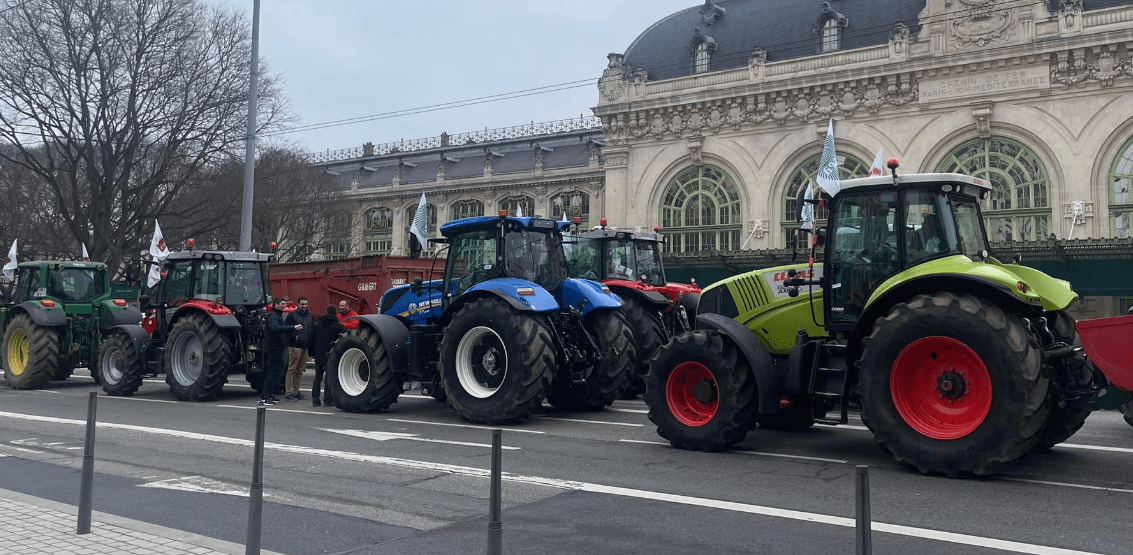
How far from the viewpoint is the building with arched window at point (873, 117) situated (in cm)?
3156

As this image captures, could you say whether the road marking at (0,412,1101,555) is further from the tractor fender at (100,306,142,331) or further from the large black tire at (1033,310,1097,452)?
the tractor fender at (100,306,142,331)

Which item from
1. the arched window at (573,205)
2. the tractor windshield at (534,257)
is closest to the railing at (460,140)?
the arched window at (573,205)

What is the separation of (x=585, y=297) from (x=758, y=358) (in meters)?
3.85

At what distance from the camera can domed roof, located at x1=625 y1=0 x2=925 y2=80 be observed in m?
38.4

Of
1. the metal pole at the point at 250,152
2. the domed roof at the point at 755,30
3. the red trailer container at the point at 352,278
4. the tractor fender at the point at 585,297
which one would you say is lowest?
the tractor fender at the point at 585,297

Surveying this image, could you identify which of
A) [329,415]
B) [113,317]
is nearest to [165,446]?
[329,415]

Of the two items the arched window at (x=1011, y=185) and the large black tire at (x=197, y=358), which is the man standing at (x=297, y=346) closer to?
the large black tire at (x=197, y=358)

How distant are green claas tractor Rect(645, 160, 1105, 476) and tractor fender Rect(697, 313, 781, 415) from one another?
0.02 m

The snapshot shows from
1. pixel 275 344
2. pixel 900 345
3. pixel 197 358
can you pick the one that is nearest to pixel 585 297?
pixel 900 345

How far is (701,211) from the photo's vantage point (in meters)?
41.6

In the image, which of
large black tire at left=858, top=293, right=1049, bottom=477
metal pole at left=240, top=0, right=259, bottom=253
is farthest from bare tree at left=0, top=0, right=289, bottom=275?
large black tire at left=858, top=293, right=1049, bottom=477

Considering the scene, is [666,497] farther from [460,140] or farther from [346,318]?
[460,140]

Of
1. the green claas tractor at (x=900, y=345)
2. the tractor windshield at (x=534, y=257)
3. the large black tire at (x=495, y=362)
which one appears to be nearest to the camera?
the green claas tractor at (x=900, y=345)

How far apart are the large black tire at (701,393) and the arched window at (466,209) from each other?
52.3 m
